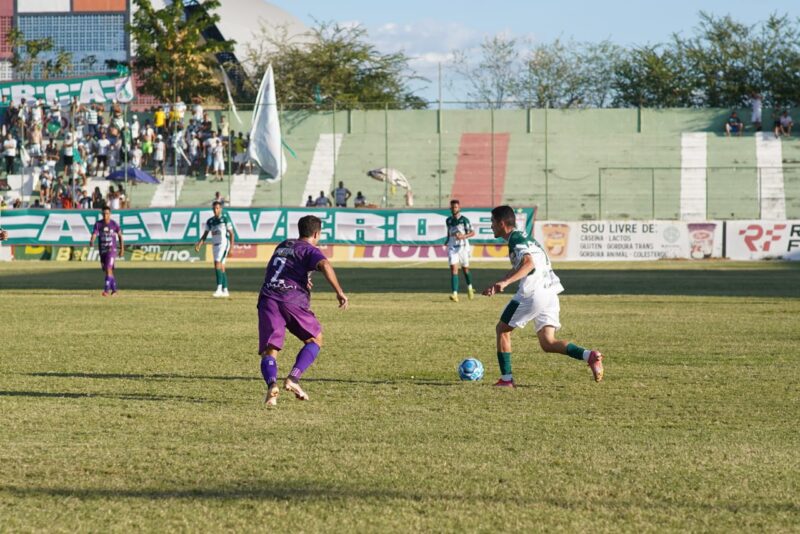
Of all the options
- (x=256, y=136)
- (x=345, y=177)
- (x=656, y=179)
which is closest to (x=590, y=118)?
(x=656, y=179)

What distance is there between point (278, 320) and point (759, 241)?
3865cm

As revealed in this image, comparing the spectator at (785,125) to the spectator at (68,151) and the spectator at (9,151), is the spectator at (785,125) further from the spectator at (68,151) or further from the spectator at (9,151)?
the spectator at (9,151)

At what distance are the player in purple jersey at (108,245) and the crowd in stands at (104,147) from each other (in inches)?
893

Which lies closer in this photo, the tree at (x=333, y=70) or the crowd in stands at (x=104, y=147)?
the crowd in stands at (x=104, y=147)

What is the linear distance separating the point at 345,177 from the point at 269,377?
43.5m

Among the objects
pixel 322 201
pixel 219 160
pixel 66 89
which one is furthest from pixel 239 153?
pixel 66 89

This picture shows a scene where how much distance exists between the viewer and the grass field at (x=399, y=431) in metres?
7.00

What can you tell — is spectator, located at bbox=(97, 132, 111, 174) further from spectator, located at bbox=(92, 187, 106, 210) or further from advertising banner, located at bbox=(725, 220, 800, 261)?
advertising banner, located at bbox=(725, 220, 800, 261)

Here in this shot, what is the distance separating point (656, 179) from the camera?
5272 centimetres

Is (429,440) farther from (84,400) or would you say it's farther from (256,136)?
(256,136)

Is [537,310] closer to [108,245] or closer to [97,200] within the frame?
[108,245]

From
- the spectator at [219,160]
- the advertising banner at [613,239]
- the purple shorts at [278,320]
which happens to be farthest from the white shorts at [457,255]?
the spectator at [219,160]

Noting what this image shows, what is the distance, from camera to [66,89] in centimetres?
5891

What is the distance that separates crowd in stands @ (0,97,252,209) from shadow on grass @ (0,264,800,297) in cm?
1138
